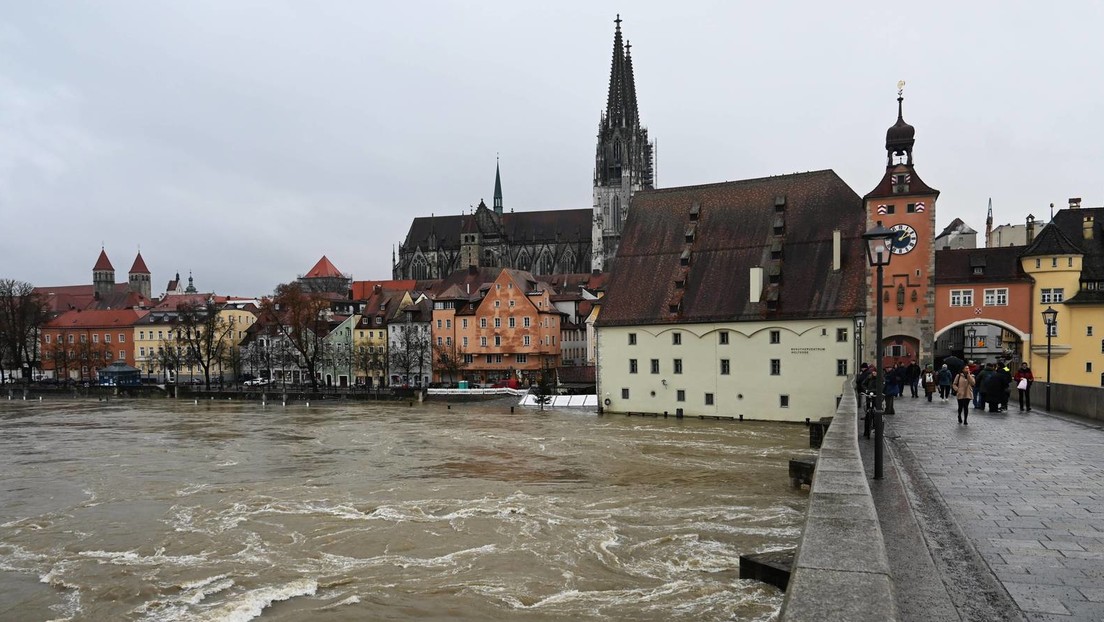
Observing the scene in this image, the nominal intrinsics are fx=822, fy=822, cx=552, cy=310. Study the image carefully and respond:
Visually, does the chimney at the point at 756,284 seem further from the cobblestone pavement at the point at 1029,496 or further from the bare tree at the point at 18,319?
the bare tree at the point at 18,319

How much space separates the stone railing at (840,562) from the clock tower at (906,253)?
3564 cm

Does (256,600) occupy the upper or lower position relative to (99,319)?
lower

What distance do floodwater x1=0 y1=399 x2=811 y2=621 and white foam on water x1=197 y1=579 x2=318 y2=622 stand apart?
0.15ft

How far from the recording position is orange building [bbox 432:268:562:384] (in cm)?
7006

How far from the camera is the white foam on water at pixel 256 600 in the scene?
1244 cm

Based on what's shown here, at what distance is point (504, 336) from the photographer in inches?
2778

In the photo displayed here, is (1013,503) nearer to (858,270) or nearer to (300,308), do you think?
(858,270)

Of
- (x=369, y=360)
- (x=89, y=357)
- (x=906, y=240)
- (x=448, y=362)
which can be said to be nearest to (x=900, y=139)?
(x=906, y=240)

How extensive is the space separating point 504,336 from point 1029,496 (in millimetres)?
61623

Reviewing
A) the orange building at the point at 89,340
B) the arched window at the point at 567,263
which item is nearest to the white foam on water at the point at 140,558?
the orange building at the point at 89,340

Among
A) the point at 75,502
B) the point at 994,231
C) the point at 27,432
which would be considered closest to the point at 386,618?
the point at 75,502

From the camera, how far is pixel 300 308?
71250 millimetres

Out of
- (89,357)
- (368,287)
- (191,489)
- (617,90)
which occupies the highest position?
(617,90)

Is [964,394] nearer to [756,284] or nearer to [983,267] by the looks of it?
[756,284]
